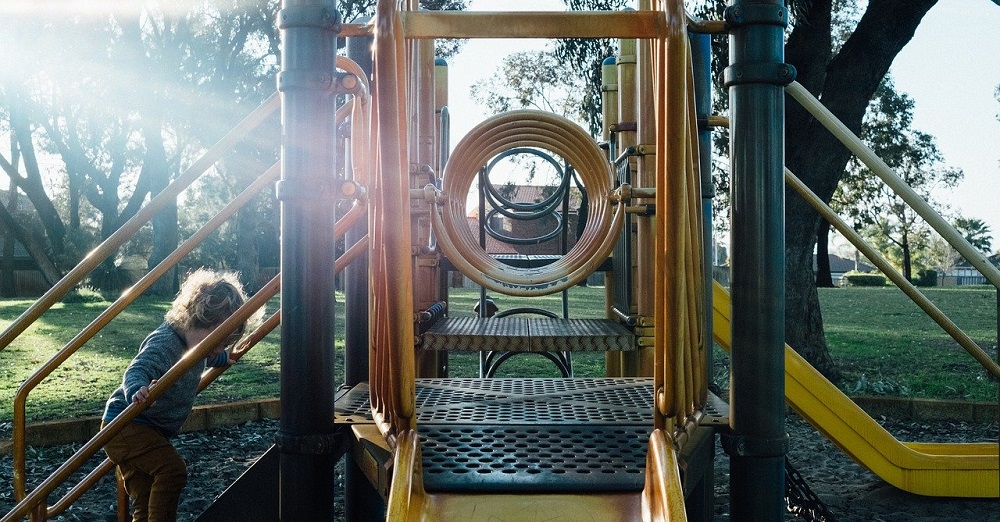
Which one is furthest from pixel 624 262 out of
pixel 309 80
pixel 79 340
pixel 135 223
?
pixel 309 80

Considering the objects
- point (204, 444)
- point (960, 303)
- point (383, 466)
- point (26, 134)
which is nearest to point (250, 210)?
point (26, 134)

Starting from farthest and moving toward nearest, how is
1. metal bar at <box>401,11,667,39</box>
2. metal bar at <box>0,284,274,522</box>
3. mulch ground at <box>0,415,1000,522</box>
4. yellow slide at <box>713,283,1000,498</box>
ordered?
mulch ground at <box>0,415,1000,522</box>
yellow slide at <box>713,283,1000,498</box>
metal bar at <box>0,284,274,522</box>
metal bar at <box>401,11,667,39</box>

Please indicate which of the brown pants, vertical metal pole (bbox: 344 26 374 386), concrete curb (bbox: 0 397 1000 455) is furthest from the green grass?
the brown pants

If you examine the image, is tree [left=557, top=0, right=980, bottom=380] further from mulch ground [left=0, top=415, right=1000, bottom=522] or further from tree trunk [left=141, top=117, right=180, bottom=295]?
tree trunk [left=141, top=117, right=180, bottom=295]

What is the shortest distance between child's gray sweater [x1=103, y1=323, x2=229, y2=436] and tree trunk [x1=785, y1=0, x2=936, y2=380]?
6120mm

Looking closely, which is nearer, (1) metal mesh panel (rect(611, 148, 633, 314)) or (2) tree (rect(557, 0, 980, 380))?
(1) metal mesh panel (rect(611, 148, 633, 314))

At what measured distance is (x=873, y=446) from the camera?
389 centimetres

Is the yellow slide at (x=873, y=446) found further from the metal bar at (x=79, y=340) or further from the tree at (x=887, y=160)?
the tree at (x=887, y=160)

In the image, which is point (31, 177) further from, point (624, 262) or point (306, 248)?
point (306, 248)

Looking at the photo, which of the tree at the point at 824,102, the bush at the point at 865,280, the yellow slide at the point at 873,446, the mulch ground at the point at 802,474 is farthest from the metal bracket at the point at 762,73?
the bush at the point at 865,280

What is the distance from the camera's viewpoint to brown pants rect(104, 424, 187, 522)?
3.07 m

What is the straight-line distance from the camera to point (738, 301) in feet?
6.43

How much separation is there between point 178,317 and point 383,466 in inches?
67.5

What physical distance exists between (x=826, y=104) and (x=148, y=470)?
7087mm
